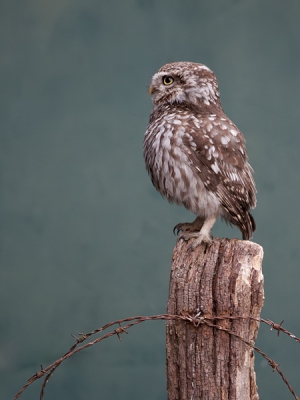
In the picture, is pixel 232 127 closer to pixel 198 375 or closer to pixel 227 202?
pixel 227 202

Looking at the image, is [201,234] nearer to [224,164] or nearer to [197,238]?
[197,238]

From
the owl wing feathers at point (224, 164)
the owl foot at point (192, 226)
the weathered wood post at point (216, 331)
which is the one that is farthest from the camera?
the owl foot at point (192, 226)

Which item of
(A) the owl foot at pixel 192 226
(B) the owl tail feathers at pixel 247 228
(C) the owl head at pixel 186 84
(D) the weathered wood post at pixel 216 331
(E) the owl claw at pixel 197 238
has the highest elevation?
(C) the owl head at pixel 186 84

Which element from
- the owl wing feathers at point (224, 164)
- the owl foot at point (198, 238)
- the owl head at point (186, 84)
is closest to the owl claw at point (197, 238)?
the owl foot at point (198, 238)

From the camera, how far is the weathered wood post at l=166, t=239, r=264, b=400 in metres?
1.91

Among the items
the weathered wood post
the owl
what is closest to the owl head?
the owl

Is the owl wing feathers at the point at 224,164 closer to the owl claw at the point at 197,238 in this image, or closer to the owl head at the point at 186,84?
the owl head at the point at 186,84

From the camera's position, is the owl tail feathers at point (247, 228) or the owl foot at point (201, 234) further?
Answer: the owl tail feathers at point (247, 228)

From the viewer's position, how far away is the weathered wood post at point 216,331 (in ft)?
6.27

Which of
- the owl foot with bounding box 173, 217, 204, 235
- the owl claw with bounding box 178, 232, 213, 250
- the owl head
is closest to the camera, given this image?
the owl claw with bounding box 178, 232, 213, 250

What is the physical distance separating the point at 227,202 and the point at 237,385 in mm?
904

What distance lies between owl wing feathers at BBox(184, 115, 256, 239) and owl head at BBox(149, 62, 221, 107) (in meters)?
0.12

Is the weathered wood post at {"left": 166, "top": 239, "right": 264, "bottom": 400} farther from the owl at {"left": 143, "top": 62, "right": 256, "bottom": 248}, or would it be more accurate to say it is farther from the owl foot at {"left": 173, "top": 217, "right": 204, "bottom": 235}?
the owl foot at {"left": 173, "top": 217, "right": 204, "bottom": 235}

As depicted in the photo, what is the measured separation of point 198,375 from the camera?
1.92 metres
